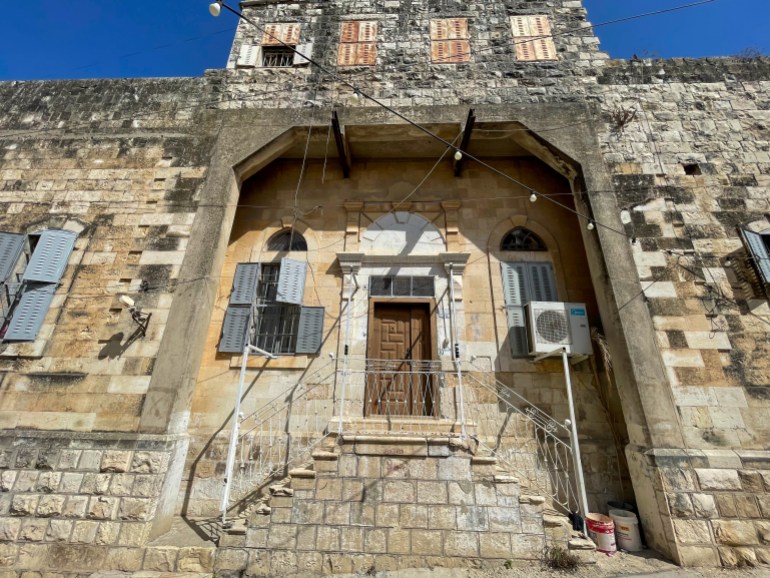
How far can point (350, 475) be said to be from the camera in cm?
454

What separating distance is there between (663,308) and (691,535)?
118 inches

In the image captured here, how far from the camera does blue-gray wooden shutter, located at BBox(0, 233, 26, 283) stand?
19.9 ft

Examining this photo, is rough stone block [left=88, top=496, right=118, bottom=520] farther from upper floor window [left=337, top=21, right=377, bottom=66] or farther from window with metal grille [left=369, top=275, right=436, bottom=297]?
upper floor window [left=337, top=21, right=377, bottom=66]

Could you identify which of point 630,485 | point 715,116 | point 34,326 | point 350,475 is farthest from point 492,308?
point 34,326

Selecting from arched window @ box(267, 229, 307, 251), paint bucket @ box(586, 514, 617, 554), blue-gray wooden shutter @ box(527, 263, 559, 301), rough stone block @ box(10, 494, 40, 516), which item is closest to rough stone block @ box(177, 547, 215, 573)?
rough stone block @ box(10, 494, 40, 516)

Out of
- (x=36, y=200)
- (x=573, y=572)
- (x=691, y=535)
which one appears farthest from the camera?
(x=36, y=200)

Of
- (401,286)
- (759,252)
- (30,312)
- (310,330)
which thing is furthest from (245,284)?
(759,252)

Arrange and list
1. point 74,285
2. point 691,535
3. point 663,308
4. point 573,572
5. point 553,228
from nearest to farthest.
Result: point 573,572
point 691,535
point 663,308
point 74,285
point 553,228

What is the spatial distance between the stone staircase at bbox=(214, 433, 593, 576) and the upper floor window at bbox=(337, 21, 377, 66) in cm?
782

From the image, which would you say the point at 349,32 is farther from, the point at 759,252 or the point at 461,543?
the point at 461,543

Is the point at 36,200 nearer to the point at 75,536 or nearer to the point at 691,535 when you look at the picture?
the point at 75,536

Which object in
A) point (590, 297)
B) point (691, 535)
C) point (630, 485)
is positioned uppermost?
point (590, 297)

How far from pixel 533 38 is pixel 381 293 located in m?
6.70

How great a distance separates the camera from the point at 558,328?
20.2 ft
